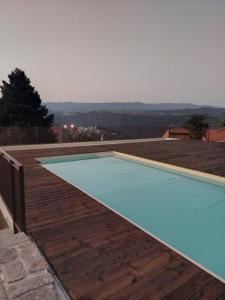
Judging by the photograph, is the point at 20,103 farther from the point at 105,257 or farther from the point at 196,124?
the point at 105,257

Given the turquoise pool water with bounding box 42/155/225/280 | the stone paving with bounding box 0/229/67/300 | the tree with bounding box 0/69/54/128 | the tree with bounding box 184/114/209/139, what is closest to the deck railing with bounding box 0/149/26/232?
the stone paving with bounding box 0/229/67/300

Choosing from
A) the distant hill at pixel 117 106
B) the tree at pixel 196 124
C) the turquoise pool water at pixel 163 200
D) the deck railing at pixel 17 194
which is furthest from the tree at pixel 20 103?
the deck railing at pixel 17 194

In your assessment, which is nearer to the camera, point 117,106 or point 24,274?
point 24,274

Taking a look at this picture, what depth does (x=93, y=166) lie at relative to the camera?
702 centimetres

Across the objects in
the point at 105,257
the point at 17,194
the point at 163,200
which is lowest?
the point at 163,200

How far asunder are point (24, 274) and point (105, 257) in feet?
2.34

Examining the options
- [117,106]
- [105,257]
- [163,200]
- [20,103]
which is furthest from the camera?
[117,106]

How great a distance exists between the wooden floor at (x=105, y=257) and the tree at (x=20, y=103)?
699 inches

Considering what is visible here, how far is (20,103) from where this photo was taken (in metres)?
20.2

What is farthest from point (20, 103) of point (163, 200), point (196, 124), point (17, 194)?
point (17, 194)

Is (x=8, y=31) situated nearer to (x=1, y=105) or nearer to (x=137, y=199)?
(x=137, y=199)

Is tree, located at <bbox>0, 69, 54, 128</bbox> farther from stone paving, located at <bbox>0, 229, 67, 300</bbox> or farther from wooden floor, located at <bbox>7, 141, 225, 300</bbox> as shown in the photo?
stone paving, located at <bbox>0, 229, 67, 300</bbox>

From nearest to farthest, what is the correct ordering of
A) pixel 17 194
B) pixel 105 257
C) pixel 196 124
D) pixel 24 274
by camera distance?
pixel 24 274
pixel 105 257
pixel 17 194
pixel 196 124

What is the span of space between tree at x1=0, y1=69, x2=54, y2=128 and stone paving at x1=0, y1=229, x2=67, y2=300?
18777 millimetres
